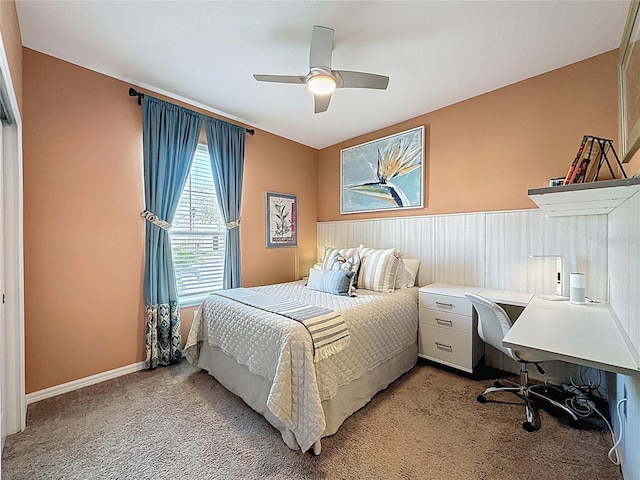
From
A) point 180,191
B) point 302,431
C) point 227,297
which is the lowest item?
point 302,431

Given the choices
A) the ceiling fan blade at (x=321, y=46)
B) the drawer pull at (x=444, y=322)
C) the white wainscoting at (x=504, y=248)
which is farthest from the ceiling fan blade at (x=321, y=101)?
the drawer pull at (x=444, y=322)

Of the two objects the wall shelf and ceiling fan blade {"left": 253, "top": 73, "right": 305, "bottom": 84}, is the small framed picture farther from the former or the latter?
the wall shelf

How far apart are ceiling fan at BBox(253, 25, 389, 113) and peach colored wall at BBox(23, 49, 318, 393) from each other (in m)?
1.56

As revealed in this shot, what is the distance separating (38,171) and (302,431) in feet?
8.64

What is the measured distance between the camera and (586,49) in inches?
85.0

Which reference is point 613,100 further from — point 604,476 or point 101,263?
point 101,263

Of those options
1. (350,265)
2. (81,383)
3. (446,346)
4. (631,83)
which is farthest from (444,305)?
(81,383)

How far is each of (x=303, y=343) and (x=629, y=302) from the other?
5.25 feet

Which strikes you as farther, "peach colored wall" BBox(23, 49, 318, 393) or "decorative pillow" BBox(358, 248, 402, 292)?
"decorative pillow" BBox(358, 248, 402, 292)

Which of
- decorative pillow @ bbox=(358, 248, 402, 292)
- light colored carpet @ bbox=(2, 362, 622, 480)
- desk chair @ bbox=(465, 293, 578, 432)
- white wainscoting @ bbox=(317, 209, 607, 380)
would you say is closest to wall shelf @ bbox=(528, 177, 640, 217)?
white wainscoting @ bbox=(317, 209, 607, 380)

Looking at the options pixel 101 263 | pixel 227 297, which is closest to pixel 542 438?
pixel 227 297

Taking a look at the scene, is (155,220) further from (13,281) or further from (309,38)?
(309,38)

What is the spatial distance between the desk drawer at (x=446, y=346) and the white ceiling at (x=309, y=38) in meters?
2.30

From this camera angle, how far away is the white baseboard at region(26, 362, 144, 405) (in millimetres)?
2130
